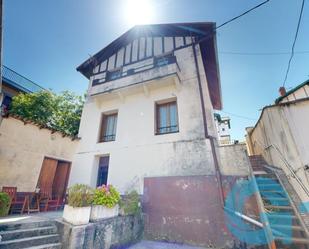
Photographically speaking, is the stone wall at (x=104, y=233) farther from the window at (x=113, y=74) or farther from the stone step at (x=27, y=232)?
the window at (x=113, y=74)

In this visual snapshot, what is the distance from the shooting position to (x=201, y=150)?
6.52 m

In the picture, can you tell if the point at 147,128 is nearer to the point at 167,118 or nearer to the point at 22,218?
the point at 167,118

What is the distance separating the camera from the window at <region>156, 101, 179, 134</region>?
304 inches

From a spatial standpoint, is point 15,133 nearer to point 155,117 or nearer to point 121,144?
point 121,144

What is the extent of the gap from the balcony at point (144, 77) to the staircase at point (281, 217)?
540 centimetres

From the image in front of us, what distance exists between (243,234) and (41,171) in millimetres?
7837

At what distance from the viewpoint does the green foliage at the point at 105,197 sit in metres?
4.23

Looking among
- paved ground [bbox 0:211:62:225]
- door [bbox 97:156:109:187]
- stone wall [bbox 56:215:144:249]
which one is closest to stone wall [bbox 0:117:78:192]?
paved ground [bbox 0:211:62:225]

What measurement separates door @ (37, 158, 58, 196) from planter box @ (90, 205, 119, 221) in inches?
165

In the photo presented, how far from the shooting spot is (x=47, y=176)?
7.37 metres

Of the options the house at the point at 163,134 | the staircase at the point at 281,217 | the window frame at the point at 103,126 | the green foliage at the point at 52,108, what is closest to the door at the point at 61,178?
the house at the point at 163,134

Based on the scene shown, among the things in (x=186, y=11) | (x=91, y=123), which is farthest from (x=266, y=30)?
(x=91, y=123)

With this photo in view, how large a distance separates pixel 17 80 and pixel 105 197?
1548 centimetres

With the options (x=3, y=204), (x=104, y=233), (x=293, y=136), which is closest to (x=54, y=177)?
(x=3, y=204)
